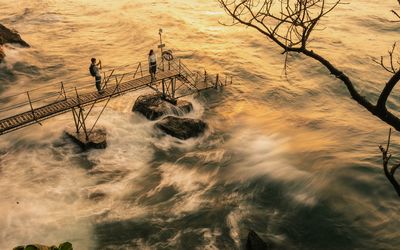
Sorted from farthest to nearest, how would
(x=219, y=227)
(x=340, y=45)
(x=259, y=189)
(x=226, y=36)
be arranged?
(x=226, y=36), (x=340, y=45), (x=259, y=189), (x=219, y=227)

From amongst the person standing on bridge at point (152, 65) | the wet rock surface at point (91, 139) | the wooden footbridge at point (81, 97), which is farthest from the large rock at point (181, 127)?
the wet rock surface at point (91, 139)

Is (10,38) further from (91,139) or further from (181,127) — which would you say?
(181,127)

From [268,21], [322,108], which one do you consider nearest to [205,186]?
[322,108]

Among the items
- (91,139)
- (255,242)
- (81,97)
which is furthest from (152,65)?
(255,242)

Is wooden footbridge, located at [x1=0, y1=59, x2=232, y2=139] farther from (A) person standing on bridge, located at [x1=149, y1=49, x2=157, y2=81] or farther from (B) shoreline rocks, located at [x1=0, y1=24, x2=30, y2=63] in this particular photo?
(B) shoreline rocks, located at [x1=0, y1=24, x2=30, y2=63]

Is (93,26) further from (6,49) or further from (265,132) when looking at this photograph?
(265,132)
